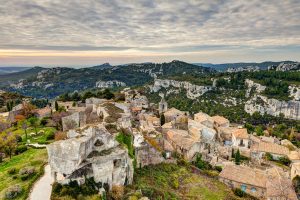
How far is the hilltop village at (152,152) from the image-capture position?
25266 mm

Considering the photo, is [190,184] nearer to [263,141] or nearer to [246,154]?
[246,154]

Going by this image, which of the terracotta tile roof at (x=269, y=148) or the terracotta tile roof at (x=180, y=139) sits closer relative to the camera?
the terracotta tile roof at (x=180, y=139)

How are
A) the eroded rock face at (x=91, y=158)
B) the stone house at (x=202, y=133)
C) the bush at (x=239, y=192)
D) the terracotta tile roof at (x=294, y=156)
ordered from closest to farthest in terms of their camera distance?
the eroded rock face at (x=91, y=158) → the bush at (x=239, y=192) → the stone house at (x=202, y=133) → the terracotta tile roof at (x=294, y=156)

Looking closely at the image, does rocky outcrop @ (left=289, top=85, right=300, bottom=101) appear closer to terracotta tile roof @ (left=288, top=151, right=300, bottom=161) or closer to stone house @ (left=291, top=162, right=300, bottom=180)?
terracotta tile roof @ (left=288, top=151, right=300, bottom=161)

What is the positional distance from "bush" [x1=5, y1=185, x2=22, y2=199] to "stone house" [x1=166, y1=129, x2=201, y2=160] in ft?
94.9

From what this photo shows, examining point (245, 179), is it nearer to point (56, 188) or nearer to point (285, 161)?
point (285, 161)

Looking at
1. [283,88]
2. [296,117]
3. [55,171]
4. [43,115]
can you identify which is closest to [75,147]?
[55,171]

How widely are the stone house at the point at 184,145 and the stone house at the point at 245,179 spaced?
291 inches

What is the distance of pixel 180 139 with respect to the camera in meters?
50.8

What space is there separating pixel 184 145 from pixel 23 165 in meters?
26.9

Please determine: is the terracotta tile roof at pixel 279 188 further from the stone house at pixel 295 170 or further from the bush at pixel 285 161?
the bush at pixel 285 161

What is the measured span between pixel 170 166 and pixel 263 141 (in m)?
33.4

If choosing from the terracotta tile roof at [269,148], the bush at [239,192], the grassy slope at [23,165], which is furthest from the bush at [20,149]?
the terracotta tile roof at [269,148]

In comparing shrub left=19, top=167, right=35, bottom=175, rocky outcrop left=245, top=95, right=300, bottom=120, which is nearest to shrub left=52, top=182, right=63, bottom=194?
shrub left=19, top=167, right=35, bottom=175
